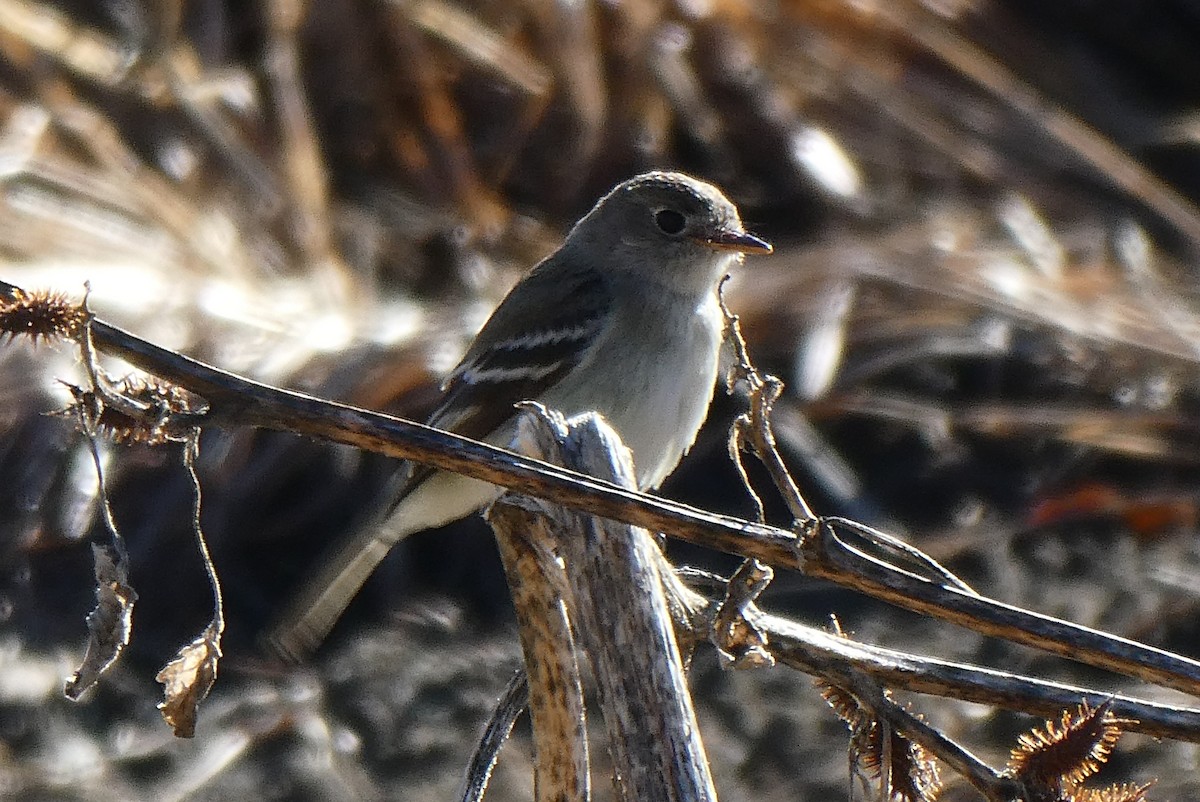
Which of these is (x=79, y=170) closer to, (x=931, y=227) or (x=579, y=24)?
(x=579, y=24)

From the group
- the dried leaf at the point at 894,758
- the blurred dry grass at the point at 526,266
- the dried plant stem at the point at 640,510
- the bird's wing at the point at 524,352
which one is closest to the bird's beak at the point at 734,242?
the bird's wing at the point at 524,352

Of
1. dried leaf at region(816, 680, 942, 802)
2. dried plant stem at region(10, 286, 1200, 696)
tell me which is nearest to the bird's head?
dried leaf at region(816, 680, 942, 802)

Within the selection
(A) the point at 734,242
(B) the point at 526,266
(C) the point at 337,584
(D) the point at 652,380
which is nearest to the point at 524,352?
(D) the point at 652,380

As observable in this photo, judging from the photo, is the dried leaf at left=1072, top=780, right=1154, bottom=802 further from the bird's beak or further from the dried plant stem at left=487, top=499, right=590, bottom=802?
the bird's beak

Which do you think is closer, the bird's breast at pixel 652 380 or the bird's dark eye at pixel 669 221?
the bird's breast at pixel 652 380

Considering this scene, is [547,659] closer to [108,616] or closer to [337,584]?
[108,616]

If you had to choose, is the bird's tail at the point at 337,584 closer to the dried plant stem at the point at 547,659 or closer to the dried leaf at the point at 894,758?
the dried plant stem at the point at 547,659
